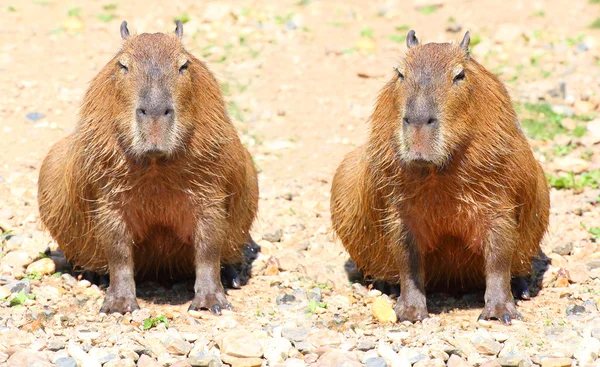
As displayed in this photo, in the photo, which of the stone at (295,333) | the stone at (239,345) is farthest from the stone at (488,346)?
the stone at (239,345)

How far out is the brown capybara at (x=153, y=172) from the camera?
608 centimetres

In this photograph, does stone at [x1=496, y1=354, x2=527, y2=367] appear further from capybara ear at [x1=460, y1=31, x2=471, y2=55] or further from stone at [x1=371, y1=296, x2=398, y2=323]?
capybara ear at [x1=460, y1=31, x2=471, y2=55]

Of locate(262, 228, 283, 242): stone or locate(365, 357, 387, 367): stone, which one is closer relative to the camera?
locate(365, 357, 387, 367): stone

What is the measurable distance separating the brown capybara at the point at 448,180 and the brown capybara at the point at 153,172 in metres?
0.96

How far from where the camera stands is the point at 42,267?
7152 mm

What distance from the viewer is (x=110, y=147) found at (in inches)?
248

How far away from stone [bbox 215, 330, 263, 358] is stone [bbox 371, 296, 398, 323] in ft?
3.38

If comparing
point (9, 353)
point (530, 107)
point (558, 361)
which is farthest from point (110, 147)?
point (530, 107)

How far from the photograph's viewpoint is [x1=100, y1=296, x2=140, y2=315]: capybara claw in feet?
21.0

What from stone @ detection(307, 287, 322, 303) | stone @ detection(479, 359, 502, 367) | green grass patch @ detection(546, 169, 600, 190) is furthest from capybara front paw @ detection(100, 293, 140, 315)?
green grass patch @ detection(546, 169, 600, 190)

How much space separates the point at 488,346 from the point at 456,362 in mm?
249

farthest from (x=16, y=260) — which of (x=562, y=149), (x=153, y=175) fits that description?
(x=562, y=149)

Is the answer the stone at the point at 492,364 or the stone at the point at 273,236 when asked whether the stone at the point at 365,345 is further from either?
the stone at the point at 273,236

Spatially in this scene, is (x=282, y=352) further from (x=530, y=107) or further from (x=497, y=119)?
(x=530, y=107)
